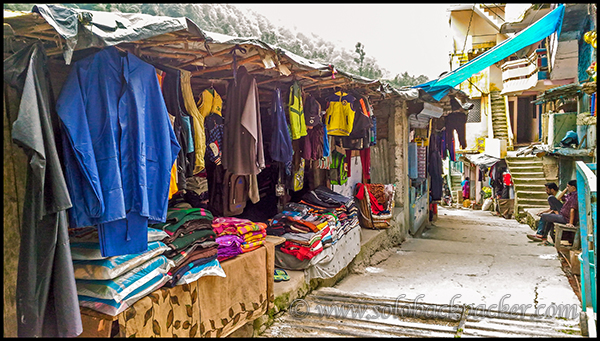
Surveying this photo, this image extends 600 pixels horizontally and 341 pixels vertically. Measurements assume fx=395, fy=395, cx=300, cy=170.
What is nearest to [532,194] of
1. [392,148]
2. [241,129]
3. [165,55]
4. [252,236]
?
[392,148]

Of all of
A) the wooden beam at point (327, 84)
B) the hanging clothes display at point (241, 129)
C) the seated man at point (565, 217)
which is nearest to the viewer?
the hanging clothes display at point (241, 129)

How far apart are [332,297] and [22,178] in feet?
11.8

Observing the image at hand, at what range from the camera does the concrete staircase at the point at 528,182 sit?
15.7 metres

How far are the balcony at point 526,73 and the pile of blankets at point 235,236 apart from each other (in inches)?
660

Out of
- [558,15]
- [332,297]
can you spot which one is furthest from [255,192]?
[558,15]

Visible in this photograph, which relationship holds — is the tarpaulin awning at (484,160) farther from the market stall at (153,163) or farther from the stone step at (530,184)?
the market stall at (153,163)

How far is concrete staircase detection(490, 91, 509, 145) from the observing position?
2125cm

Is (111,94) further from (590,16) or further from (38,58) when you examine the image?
(590,16)

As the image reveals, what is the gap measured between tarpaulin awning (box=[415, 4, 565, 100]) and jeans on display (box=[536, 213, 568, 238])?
4.02 meters

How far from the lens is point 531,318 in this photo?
13.1 feet

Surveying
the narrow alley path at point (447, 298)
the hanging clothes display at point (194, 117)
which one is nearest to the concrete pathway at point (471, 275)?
the narrow alley path at point (447, 298)

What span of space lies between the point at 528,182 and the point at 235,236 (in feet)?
52.7

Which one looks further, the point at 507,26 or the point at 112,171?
the point at 507,26

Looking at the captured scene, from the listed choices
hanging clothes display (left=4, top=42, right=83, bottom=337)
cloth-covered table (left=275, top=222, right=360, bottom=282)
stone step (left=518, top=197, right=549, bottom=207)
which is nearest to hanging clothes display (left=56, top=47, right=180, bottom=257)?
hanging clothes display (left=4, top=42, right=83, bottom=337)
